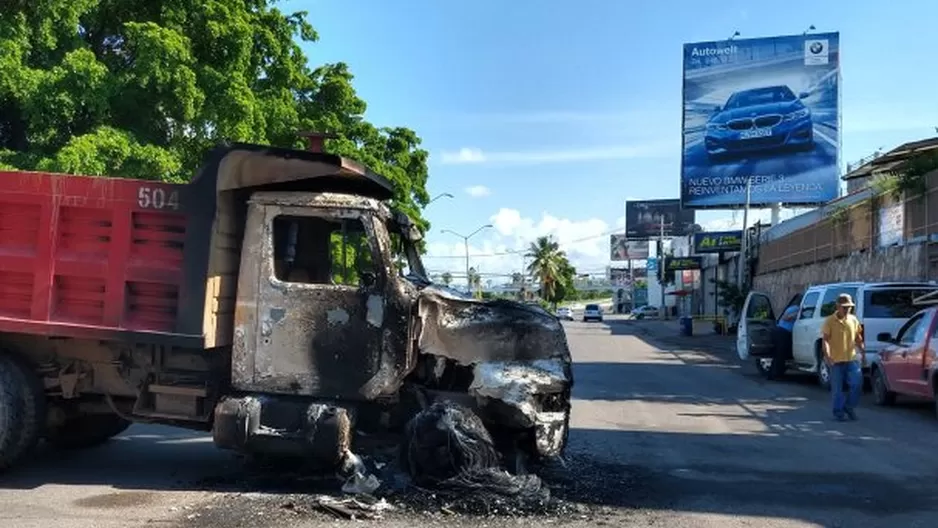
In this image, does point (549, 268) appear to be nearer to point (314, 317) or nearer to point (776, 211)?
point (776, 211)

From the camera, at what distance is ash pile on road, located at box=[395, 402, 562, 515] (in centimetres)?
674

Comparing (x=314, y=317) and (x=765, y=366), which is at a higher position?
(x=314, y=317)

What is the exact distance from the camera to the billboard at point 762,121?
4597 cm

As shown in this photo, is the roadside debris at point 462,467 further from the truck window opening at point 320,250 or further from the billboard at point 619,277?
the billboard at point 619,277

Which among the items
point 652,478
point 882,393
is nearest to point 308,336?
point 652,478

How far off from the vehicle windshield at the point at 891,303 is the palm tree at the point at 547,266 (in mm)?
97774

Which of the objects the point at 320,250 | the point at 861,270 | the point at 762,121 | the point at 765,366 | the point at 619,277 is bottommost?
the point at 765,366

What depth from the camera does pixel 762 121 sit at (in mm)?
47094

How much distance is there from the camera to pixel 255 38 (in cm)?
2228

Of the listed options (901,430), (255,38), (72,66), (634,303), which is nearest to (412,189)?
(255,38)

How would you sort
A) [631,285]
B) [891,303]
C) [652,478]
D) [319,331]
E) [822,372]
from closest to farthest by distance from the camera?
[319,331]
[652,478]
[891,303]
[822,372]
[631,285]

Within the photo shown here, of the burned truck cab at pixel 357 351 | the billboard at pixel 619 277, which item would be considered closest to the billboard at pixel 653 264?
the billboard at pixel 619 277

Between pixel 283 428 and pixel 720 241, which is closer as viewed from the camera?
pixel 283 428

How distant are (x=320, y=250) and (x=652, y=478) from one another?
3660 millimetres
